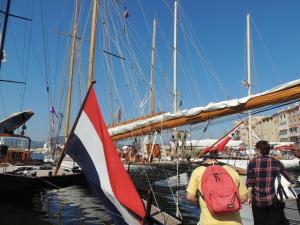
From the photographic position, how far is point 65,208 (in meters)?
13.8

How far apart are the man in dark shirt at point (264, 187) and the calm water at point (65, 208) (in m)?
4.20

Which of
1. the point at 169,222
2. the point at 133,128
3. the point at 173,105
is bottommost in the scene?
the point at 169,222

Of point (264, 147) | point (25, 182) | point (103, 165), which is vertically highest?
point (264, 147)

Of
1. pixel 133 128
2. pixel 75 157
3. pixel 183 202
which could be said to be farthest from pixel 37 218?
pixel 75 157

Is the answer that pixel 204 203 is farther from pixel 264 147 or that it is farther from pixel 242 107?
pixel 242 107

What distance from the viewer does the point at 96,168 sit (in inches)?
184

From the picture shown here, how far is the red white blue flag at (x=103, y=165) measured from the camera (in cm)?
437

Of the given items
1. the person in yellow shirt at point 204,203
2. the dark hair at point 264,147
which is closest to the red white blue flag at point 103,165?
the person in yellow shirt at point 204,203

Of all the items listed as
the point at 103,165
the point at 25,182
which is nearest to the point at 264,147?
the point at 103,165

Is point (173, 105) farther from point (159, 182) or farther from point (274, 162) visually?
point (274, 162)

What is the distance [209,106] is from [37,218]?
23.9ft

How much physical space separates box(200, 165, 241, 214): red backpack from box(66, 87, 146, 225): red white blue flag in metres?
0.90

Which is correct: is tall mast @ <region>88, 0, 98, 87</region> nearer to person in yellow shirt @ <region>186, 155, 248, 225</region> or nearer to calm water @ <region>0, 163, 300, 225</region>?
calm water @ <region>0, 163, 300, 225</region>

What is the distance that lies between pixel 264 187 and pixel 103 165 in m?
2.47
